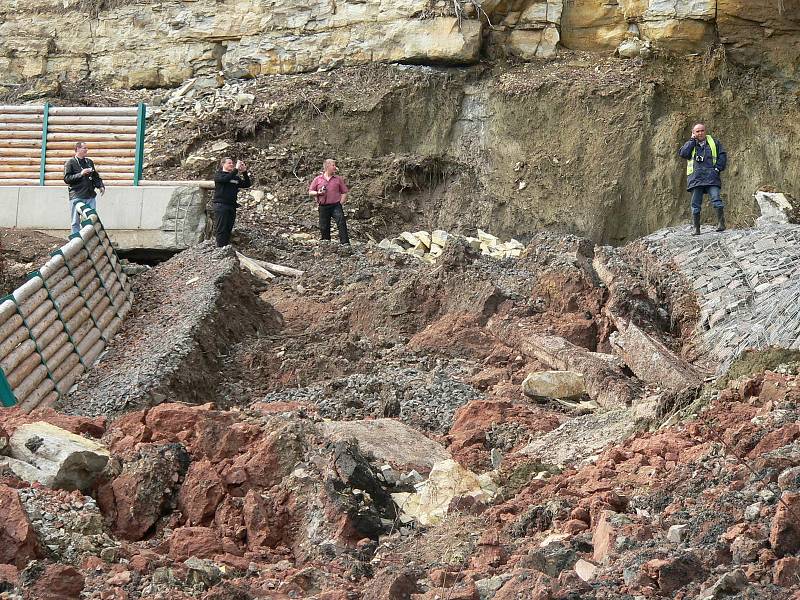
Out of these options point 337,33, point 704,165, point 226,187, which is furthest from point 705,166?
point 337,33

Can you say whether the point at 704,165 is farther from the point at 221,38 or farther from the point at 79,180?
the point at 221,38

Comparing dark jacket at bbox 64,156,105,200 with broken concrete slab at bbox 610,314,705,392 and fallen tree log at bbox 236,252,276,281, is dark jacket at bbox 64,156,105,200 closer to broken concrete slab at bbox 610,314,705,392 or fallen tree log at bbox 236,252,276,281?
fallen tree log at bbox 236,252,276,281

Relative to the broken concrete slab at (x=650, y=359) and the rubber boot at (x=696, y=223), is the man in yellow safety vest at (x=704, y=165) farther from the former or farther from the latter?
the broken concrete slab at (x=650, y=359)

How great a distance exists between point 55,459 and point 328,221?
11.5 meters

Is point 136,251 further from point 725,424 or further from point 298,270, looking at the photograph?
point 725,424

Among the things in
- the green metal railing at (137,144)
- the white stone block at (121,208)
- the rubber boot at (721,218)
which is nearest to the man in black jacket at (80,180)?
the white stone block at (121,208)

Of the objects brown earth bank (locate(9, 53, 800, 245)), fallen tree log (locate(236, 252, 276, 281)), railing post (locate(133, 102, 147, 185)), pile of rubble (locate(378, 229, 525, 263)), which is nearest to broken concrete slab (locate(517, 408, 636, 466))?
fallen tree log (locate(236, 252, 276, 281))

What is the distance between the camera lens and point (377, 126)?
22.9 meters

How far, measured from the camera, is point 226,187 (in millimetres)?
16688

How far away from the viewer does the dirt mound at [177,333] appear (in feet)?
35.5

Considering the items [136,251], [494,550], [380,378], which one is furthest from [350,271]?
[494,550]

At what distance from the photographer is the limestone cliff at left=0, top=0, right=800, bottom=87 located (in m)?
22.6

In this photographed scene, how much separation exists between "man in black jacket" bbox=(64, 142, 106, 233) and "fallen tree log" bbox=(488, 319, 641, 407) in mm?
6057

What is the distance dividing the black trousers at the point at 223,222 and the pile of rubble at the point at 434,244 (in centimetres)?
287
